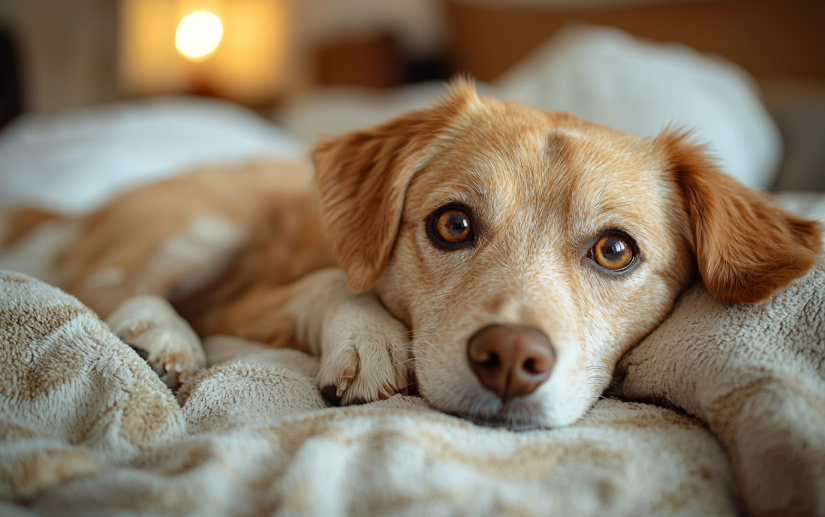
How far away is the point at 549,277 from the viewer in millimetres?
1243

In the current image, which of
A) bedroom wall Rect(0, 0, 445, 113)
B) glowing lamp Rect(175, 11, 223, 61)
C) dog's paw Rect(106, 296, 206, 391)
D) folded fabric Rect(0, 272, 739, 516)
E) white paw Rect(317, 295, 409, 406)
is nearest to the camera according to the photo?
folded fabric Rect(0, 272, 739, 516)

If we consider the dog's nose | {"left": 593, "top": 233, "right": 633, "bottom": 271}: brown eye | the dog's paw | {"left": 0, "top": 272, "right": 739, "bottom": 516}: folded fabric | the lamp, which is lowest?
the dog's paw

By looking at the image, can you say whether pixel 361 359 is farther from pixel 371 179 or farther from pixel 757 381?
pixel 757 381

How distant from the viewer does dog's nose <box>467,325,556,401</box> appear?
1004 millimetres

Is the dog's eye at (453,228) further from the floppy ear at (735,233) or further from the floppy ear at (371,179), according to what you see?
the floppy ear at (735,233)

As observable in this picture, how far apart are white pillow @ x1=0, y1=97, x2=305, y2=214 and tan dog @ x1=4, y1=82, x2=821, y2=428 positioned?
134 centimetres

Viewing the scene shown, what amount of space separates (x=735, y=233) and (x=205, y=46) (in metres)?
5.90

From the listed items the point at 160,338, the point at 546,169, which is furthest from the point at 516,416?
the point at 160,338

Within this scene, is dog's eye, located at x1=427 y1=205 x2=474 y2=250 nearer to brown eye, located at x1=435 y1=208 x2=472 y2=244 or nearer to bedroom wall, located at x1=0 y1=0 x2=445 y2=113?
brown eye, located at x1=435 y1=208 x2=472 y2=244

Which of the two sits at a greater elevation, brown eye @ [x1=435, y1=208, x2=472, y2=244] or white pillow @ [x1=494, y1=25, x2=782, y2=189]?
white pillow @ [x1=494, y1=25, x2=782, y2=189]

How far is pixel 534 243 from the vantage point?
1.32 metres

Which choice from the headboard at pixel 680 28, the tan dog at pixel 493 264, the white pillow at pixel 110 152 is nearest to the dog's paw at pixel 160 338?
the tan dog at pixel 493 264

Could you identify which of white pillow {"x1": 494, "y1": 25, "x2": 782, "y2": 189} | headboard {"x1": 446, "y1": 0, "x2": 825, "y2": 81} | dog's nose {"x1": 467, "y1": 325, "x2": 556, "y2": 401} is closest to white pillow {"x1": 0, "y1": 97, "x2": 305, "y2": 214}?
white pillow {"x1": 494, "y1": 25, "x2": 782, "y2": 189}

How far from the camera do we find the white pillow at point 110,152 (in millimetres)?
2931
